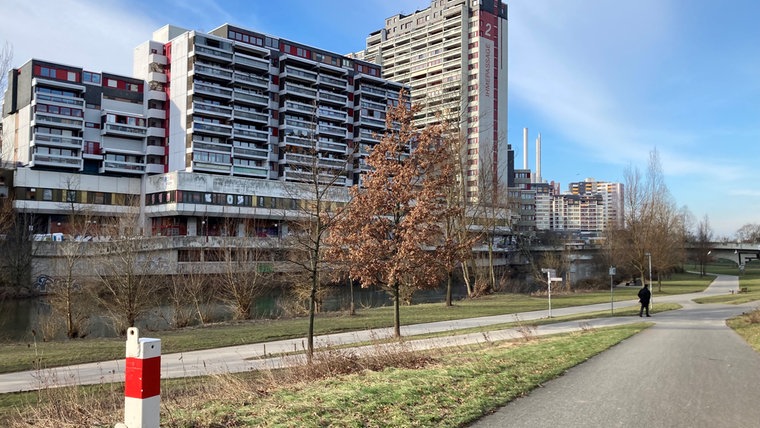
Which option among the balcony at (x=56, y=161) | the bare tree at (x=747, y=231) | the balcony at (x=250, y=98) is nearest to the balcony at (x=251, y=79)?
the balcony at (x=250, y=98)

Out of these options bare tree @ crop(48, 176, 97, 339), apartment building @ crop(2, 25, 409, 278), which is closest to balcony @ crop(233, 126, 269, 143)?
apartment building @ crop(2, 25, 409, 278)

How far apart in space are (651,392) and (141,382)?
7.27m

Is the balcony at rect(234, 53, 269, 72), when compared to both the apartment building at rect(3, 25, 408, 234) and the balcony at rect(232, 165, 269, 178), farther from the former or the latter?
the balcony at rect(232, 165, 269, 178)

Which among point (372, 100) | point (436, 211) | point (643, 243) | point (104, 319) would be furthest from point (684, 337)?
point (372, 100)

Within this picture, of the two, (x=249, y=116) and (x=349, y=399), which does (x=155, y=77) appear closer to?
(x=249, y=116)

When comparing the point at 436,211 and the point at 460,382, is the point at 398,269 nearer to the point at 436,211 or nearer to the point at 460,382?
the point at 436,211

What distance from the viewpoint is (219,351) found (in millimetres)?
16844

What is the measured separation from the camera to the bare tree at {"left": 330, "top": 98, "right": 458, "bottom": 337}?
1720 centimetres

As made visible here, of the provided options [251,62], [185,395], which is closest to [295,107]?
[251,62]

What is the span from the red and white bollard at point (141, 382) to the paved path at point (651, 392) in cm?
357

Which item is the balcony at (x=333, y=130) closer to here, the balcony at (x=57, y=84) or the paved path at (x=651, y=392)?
the balcony at (x=57, y=84)

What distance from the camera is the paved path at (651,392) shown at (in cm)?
654

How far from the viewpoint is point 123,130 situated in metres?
76.0

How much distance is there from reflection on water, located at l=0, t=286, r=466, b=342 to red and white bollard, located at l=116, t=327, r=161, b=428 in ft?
44.0
